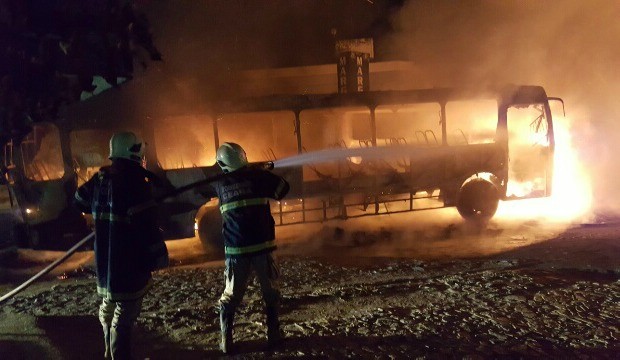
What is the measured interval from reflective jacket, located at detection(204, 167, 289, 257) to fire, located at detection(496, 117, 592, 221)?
806 cm

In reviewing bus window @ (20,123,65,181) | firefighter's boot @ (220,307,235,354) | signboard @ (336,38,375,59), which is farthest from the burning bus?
firefighter's boot @ (220,307,235,354)

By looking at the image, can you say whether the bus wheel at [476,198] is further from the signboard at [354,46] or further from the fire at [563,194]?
the signboard at [354,46]

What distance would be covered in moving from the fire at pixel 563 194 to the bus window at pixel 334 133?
4.05 metres

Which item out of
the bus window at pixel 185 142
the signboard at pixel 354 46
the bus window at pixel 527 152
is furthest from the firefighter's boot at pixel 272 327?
the signboard at pixel 354 46

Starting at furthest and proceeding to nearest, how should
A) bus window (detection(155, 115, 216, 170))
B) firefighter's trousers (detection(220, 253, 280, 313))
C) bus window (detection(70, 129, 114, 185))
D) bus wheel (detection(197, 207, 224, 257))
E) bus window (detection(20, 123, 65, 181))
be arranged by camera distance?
bus wheel (detection(197, 207, 224, 257))
bus window (detection(155, 115, 216, 170))
bus window (detection(70, 129, 114, 185))
bus window (detection(20, 123, 65, 181))
firefighter's trousers (detection(220, 253, 280, 313))

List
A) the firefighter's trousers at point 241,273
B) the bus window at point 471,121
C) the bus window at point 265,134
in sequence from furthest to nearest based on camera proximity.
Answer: the bus window at point 471,121 < the bus window at point 265,134 < the firefighter's trousers at point 241,273

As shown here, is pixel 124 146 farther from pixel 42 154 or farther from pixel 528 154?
pixel 528 154

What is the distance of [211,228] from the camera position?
7781mm

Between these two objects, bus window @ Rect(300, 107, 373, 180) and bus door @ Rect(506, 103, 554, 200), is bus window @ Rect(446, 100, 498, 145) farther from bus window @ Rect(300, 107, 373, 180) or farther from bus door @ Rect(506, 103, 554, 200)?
bus window @ Rect(300, 107, 373, 180)

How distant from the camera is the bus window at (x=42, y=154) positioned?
7.27m

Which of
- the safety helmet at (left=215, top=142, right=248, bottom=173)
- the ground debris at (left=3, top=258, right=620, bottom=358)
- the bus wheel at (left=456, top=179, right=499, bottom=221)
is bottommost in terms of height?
the ground debris at (left=3, top=258, right=620, bottom=358)

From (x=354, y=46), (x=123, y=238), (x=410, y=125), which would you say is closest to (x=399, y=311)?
(x=123, y=238)

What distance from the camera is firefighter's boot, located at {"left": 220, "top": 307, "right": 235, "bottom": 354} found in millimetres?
3758

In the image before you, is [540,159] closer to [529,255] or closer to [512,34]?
[529,255]
